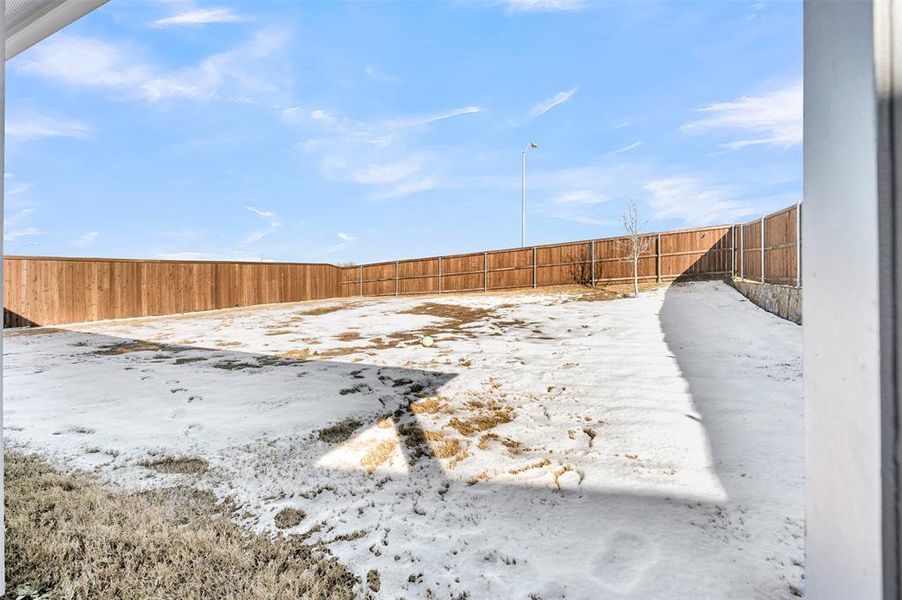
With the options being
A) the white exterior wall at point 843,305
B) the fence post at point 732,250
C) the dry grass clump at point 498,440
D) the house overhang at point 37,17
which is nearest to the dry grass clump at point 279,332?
the house overhang at point 37,17

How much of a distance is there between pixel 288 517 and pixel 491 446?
1.30 m

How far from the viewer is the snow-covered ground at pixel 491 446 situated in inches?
67.9

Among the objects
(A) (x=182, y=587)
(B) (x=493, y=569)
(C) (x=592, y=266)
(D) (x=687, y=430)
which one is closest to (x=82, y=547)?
(A) (x=182, y=587)

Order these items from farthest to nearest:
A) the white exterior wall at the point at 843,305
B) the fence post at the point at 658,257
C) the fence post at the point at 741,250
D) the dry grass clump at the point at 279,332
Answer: the fence post at the point at 658,257
the fence post at the point at 741,250
the dry grass clump at the point at 279,332
the white exterior wall at the point at 843,305

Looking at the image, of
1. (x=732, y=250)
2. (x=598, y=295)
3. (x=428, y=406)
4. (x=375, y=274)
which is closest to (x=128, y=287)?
(x=375, y=274)

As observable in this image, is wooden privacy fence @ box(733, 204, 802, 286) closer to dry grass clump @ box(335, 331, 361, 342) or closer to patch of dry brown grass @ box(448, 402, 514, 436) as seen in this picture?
patch of dry brown grass @ box(448, 402, 514, 436)

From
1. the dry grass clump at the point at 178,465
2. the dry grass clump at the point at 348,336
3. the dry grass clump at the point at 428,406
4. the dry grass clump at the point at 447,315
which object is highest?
the dry grass clump at the point at 447,315

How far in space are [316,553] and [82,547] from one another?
1.07 metres

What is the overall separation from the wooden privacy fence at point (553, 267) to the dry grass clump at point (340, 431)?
42.9ft

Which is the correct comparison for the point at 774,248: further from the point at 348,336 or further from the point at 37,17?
the point at 37,17

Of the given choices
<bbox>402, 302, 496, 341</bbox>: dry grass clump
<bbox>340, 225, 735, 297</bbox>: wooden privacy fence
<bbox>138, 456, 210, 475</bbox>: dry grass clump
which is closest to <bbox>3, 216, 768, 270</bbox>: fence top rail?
<bbox>340, 225, 735, 297</bbox>: wooden privacy fence

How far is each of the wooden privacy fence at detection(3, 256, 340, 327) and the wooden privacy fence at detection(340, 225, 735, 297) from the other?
4.07 meters

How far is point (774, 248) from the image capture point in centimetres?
854

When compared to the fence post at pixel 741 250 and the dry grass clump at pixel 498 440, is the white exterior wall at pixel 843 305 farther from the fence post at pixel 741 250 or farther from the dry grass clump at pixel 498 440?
the fence post at pixel 741 250
